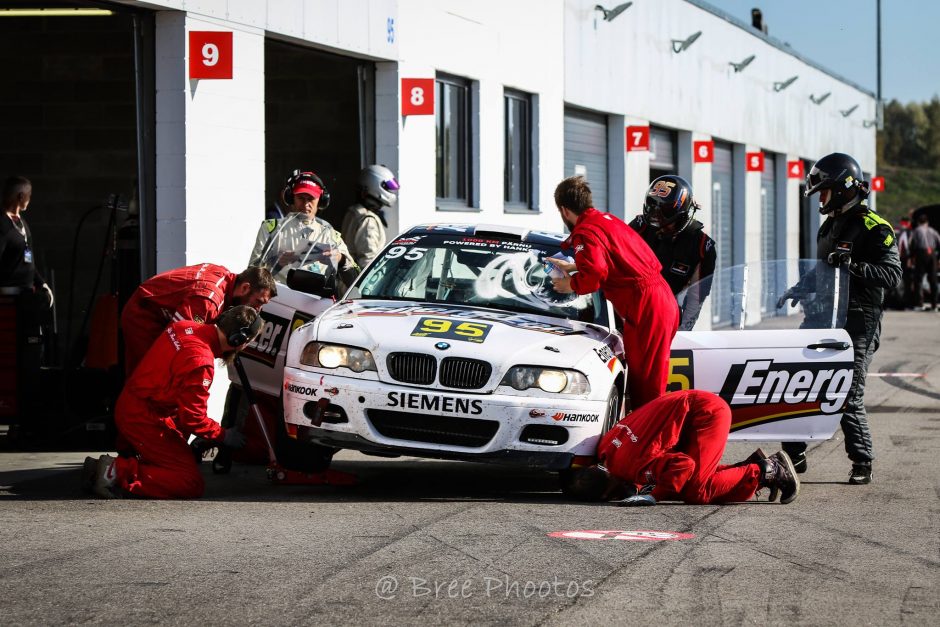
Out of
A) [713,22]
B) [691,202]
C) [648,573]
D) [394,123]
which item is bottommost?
[648,573]

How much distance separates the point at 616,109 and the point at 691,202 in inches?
527

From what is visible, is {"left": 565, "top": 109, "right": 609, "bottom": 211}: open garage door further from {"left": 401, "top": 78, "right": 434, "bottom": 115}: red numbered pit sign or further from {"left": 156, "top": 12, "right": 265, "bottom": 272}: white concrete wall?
{"left": 156, "top": 12, "right": 265, "bottom": 272}: white concrete wall

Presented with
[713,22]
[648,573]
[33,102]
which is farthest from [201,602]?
[713,22]

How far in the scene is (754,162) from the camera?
3266 centimetres

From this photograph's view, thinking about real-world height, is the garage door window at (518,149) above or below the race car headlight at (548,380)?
above

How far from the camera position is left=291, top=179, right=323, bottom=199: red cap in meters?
11.1

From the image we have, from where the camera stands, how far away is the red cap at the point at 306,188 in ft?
36.5

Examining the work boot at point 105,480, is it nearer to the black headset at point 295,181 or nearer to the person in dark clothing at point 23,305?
the person in dark clothing at point 23,305

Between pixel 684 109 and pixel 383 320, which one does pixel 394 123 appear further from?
pixel 684 109

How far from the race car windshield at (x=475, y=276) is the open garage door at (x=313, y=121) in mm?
7687

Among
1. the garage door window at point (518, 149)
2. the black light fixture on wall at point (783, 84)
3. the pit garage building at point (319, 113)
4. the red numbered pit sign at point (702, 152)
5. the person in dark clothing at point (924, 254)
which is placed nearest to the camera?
the pit garage building at point (319, 113)

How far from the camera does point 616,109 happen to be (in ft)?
78.7

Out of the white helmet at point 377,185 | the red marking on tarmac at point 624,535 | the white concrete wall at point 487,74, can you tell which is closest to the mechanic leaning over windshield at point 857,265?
→ the red marking on tarmac at point 624,535

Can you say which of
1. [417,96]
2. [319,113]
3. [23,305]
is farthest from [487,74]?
[23,305]
